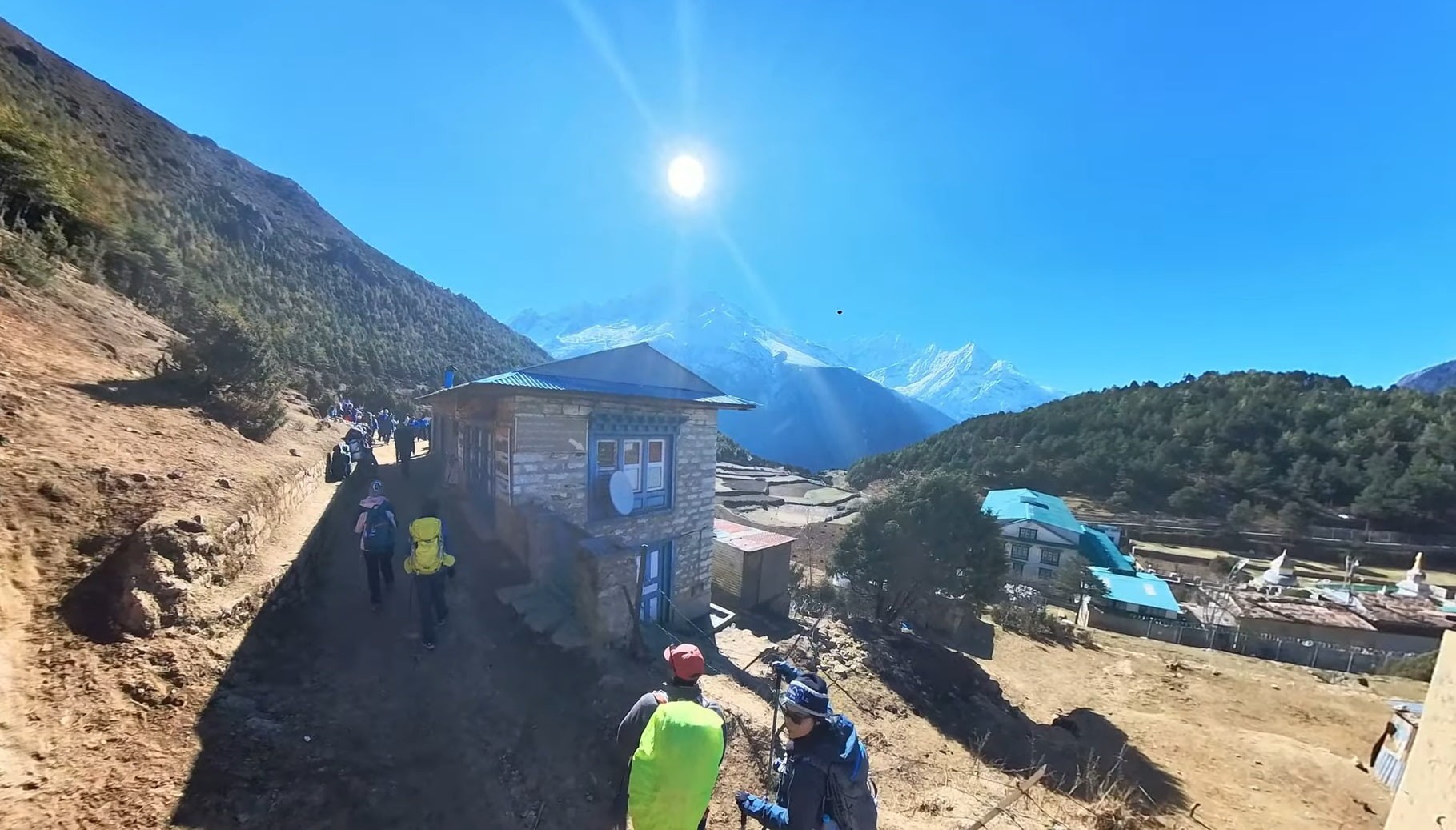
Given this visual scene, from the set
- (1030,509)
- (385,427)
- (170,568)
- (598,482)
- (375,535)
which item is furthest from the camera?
(1030,509)

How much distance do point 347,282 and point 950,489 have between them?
Result: 65.4 meters

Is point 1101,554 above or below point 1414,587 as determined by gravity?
below

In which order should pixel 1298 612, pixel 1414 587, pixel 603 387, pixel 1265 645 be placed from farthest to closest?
pixel 1414 587 → pixel 1298 612 → pixel 1265 645 → pixel 603 387

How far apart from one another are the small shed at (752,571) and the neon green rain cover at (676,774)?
12471 mm

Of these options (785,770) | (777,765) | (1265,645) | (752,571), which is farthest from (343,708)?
(1265,645)

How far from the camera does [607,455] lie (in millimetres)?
10547

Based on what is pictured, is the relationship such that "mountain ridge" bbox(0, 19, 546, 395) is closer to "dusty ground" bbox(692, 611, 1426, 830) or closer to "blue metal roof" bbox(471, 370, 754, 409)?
"blue metal roof" bbox(471, 370, 754, 409)

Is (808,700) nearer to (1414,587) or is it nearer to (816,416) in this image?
(1414,587)

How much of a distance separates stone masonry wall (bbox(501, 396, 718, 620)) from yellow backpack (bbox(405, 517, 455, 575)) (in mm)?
1952

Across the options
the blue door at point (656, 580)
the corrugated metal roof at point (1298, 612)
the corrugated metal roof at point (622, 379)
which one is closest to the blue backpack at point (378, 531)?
the corrugated metal roof at point (622, 379)

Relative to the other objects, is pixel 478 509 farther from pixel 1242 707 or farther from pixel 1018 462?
pixel 1018 462

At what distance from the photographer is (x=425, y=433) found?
87.3ft

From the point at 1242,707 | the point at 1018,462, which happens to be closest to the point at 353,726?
the point at 1242,707

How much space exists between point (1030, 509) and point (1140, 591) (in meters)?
11.4
